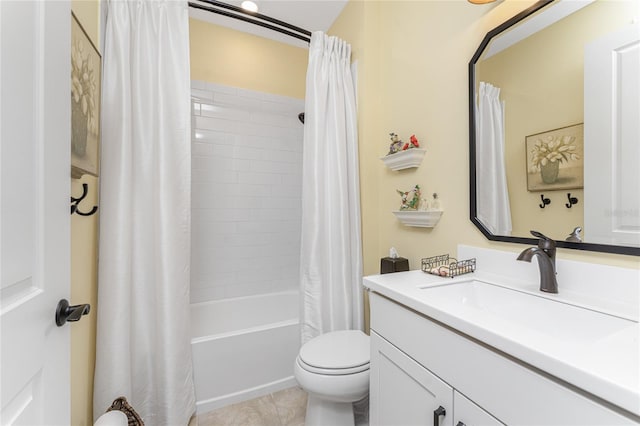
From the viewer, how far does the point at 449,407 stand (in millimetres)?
751

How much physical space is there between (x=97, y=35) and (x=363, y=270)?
1.94m

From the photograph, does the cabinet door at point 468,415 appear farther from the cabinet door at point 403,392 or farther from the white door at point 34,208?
the white door at point 34,208

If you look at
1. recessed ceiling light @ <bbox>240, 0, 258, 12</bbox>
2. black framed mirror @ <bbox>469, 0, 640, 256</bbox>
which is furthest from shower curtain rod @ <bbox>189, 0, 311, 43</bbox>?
black framed mirror @ <bbox>469, 0, 640, 256</bbox>

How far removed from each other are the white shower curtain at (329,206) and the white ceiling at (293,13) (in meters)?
0.44

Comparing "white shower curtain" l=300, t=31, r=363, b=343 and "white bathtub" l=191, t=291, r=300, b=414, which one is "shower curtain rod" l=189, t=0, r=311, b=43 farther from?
"white bathtub" l=191, t=291, r=300, b=414

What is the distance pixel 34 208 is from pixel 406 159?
59.2 inches

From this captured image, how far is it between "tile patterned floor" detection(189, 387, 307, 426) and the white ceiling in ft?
9.06

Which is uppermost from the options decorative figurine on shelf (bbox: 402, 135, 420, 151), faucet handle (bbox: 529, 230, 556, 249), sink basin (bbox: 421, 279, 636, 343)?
decorative figurine on shelf (bbox: 402, 135, 420, 151)

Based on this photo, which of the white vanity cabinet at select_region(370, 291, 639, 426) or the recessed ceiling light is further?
the recessed ceiling light

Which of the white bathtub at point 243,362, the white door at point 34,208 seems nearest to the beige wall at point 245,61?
the white door at point 34,208

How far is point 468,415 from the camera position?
27.6 inches

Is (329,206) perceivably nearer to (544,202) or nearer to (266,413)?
(544,202)

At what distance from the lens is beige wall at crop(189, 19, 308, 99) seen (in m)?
2.28

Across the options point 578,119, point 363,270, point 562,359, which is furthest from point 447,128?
point 562,359
